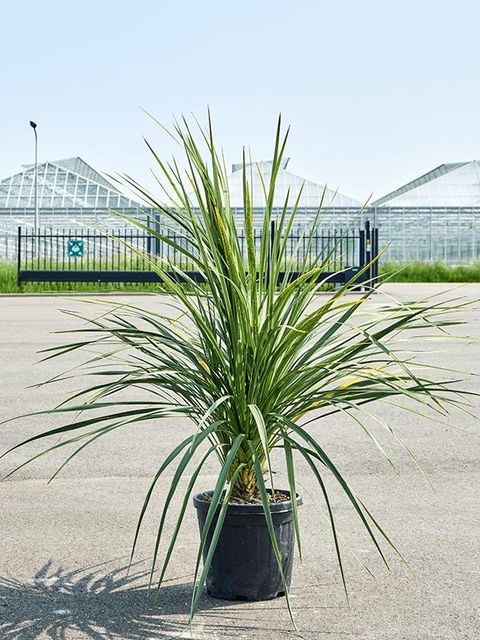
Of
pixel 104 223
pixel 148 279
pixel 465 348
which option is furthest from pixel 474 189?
pixel 465 348

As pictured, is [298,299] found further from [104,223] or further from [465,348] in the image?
[104,223]

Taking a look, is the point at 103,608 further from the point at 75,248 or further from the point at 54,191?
the point at 54,191

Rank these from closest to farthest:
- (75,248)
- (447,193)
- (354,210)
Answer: (75,248) → (354,210) → (447,193)

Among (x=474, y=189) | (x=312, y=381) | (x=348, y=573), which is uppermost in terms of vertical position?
(x=474, y=189)

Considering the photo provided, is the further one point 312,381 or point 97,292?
point 97,292

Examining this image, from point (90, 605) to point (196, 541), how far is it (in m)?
0.82

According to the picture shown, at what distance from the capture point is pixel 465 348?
11039 mm

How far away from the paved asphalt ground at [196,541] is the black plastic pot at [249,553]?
0.05 m

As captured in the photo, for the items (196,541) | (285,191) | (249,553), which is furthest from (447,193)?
(249,553)

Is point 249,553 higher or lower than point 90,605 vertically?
higher

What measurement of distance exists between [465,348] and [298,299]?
8.16m

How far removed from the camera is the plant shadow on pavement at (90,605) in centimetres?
293

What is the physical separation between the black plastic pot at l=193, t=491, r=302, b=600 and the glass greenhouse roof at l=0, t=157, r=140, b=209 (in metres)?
43.7

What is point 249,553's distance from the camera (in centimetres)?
309
